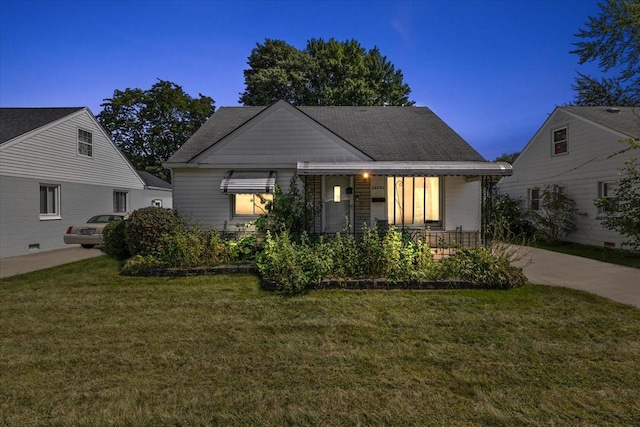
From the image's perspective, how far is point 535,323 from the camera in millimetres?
4996

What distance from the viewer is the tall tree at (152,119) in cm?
3550

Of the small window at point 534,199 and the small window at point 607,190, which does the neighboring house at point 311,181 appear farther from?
the small window at point 534,199

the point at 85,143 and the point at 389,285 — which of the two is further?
the point at 85,143

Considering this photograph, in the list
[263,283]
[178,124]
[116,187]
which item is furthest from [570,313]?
[178,124]

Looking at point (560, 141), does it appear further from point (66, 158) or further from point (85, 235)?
point (66, 158)

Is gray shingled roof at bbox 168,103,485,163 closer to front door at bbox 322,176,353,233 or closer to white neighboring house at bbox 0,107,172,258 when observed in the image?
front door at bbox 322,176,353,233

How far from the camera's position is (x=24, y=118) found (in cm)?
1436

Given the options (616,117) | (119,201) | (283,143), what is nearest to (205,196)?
(283,143)

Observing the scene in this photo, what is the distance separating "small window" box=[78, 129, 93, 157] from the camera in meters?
15.9

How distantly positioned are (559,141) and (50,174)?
84.4ft

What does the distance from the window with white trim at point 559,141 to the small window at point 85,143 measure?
2572 centimetres

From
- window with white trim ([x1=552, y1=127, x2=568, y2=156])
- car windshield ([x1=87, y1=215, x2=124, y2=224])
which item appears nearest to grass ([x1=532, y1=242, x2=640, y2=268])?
window with white trim ([x1=552, y1=127, x2=568, y2=156])

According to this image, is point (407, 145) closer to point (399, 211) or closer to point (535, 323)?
point (399, 211)

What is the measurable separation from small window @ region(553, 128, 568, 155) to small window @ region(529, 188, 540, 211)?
2261 millimetres
